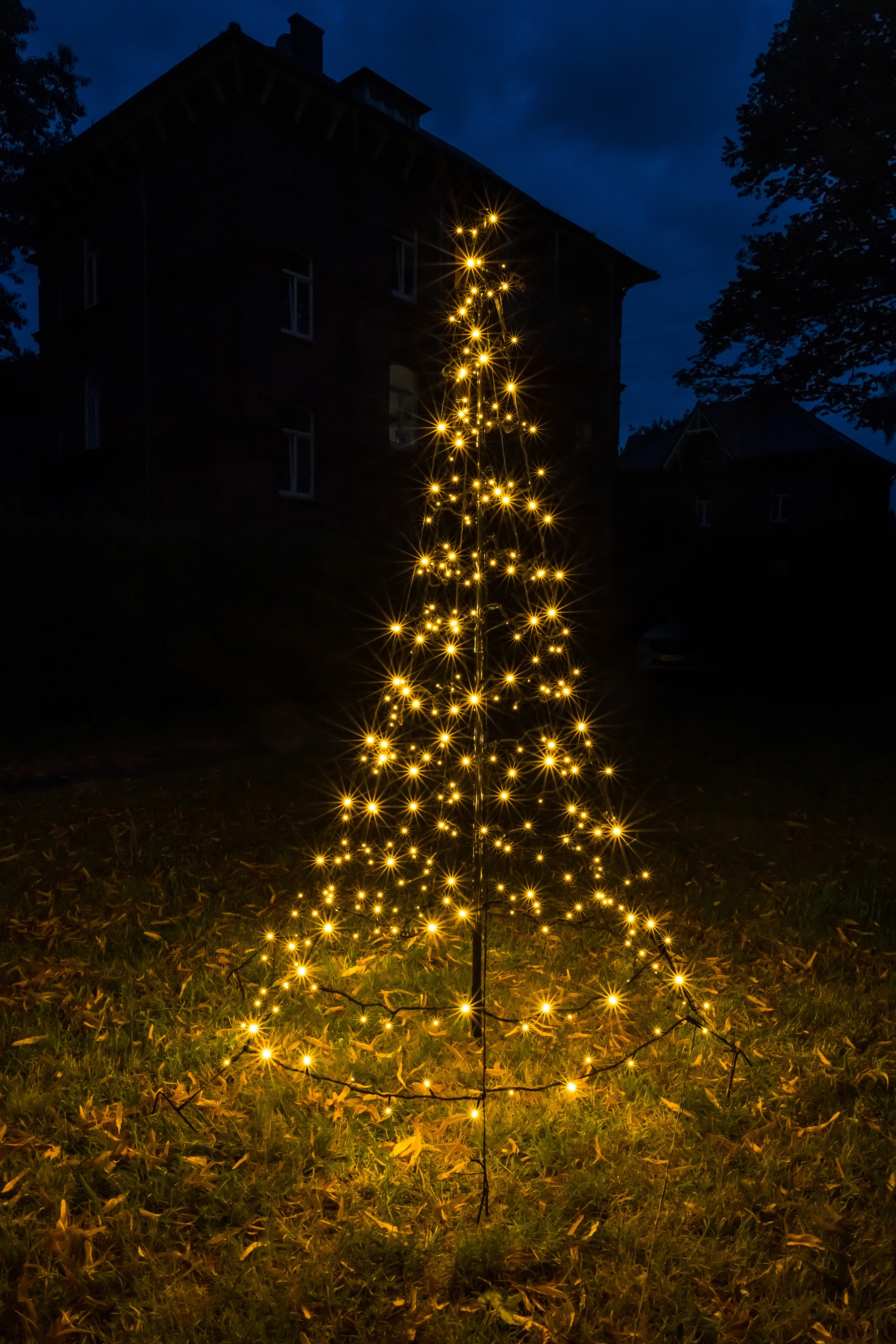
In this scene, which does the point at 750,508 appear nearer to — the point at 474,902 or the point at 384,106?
the point at 384,106

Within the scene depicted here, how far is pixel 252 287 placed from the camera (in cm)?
1638

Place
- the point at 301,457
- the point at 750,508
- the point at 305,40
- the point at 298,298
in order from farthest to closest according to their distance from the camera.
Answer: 1. the point at 750,508
2. the point at 305,40
3. the point at 301,457
4. the point at 298,298

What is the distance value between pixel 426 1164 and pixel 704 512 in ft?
126

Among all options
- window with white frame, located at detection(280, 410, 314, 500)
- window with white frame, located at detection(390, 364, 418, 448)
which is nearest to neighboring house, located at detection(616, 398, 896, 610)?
window with white frame, located at detection(390, 364, 418, 448)

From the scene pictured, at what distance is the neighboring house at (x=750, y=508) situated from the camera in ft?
68.1

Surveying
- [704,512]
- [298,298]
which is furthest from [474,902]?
[704,512]

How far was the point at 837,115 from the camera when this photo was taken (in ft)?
43.7

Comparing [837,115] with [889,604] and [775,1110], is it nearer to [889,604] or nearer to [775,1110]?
[889,604]

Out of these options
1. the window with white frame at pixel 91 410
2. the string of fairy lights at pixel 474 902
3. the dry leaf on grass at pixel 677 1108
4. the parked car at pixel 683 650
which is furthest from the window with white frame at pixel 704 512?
Result: the dry leaf on grass at pixel 677 1108

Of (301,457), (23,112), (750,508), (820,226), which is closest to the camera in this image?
(820,226)

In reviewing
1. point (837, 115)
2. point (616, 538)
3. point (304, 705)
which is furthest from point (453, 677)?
point (616, 538)

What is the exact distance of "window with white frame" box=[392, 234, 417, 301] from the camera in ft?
64.3

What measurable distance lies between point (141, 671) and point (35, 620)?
126cm

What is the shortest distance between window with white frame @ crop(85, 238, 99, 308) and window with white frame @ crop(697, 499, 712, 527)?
2551cm
